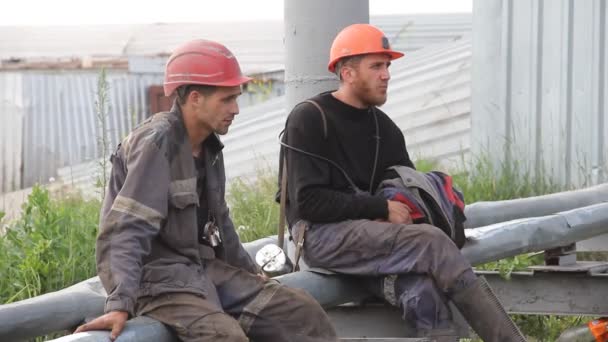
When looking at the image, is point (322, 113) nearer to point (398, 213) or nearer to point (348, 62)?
point (348, 62)

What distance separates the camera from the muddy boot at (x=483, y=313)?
5.28 metres

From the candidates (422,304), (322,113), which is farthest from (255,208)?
(422,304)

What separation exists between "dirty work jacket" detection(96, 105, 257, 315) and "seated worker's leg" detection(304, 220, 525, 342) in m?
0.83

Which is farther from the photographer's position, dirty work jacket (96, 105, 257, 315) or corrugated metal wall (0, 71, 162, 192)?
corrugated metal wall (0, 71, 162, 192)

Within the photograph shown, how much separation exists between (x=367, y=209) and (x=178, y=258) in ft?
4.17

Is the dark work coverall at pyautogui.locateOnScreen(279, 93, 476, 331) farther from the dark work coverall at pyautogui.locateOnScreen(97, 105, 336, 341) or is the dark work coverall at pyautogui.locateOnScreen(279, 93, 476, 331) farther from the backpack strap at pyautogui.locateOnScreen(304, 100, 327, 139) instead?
the dark work coverall at pyautogui.locateOnScreen(97, 105, 336, 341)

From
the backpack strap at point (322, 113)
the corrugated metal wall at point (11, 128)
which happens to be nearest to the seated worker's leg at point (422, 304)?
the backpack strap at point (322, 113)

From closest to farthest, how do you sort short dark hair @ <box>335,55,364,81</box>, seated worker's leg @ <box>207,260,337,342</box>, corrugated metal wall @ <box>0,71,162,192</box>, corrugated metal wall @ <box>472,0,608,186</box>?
seated worker's leg @ <box>207,260,337,342</box> → short dark hair @ <box>335,55,364,81</box> → corrugated metal wall @ <box>472,0,608,186</box> → corrugated metal wall @ <box>0,71,162,192</box>

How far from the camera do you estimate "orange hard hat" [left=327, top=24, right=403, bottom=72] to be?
5.73 meters

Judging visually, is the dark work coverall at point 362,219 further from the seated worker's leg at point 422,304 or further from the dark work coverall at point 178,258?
the dark work coverall at point 178,258

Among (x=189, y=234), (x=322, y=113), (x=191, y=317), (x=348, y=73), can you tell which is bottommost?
(x=191, y=317)

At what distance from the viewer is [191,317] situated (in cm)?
432

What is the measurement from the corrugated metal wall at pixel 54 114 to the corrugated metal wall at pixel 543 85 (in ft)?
36.4

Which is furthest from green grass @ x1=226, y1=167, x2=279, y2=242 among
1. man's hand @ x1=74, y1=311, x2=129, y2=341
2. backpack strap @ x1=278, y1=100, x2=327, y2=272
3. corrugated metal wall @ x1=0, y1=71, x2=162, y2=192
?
corrugated metal wall @ x1=0, y1=71, x2=162, y2=192
